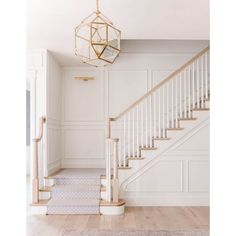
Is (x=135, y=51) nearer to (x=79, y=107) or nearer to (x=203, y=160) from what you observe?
(x=79, y=107)

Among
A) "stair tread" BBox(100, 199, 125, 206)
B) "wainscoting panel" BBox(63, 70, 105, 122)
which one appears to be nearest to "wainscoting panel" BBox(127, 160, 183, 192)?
"stair tread" BBox(100, 199, 125, 206)

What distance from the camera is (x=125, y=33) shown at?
18.4 feet

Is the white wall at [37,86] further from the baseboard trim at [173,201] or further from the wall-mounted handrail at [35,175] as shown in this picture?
the baseboard trim at [173,201]

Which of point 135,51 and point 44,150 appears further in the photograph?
point 135,51

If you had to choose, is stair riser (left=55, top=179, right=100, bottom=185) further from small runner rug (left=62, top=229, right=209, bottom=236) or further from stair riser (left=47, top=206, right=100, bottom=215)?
small runner rug (left=62, top=229, right=209, bottom=236)

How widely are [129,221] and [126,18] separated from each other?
3129mm

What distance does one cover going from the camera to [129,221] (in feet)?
17.0

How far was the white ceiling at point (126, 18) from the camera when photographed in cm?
428

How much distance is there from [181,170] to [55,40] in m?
3.40

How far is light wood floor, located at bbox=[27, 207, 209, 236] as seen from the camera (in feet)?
15.9

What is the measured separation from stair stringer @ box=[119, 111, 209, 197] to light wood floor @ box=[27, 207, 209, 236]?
23.1 inches

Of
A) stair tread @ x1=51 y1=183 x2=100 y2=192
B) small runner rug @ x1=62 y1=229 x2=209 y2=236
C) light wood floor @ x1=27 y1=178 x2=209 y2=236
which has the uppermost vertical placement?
stair tread @ x1=51 y1=183 x2=100 y2=192
